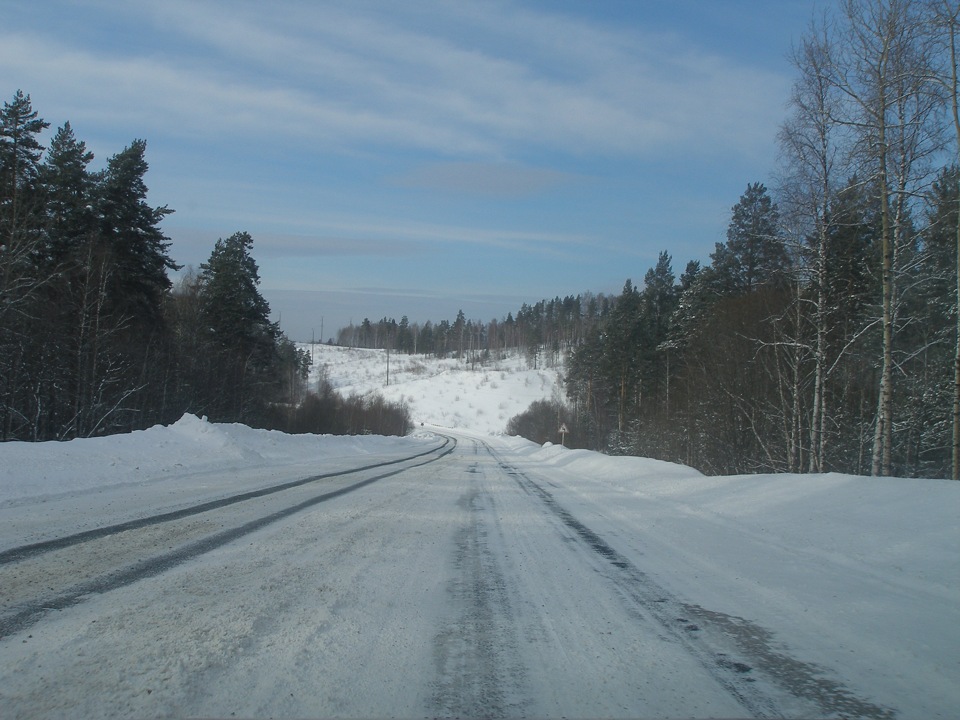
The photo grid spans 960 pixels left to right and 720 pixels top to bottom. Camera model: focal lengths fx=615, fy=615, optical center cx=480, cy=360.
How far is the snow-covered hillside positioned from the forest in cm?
5042

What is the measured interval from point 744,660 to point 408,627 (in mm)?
A: 2206

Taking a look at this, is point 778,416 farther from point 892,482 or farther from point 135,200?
point 135,200

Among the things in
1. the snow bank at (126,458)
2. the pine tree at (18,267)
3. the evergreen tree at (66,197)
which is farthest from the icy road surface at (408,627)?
the evergreen tree at (66,197)

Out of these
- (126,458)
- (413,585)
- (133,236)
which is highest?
(133,236)

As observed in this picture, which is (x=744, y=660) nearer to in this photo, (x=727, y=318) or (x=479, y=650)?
(x=479, y=650)

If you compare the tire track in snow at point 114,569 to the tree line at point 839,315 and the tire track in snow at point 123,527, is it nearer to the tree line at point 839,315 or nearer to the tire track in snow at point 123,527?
the tire track in snow at point 123,527

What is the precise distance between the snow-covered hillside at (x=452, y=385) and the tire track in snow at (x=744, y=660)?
291ft

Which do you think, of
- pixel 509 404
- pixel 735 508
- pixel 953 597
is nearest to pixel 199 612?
pixel 953 597

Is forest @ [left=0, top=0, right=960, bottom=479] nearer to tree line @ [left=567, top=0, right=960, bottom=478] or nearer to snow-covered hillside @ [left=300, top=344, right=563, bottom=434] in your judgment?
tree line @ [left=567, top=0, right=960, bottom=478]

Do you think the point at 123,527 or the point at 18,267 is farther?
the point at 18,267

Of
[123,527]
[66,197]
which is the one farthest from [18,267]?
[123,527]

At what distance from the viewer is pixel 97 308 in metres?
25.2

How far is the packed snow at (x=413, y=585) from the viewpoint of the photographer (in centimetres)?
331

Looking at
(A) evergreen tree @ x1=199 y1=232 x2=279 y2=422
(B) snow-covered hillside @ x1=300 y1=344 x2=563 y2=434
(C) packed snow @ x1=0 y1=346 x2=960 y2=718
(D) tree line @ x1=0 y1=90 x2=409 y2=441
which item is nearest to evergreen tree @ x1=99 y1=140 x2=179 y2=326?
(D) tree line @ x1=0 y1=90 x2=409 y2=441
